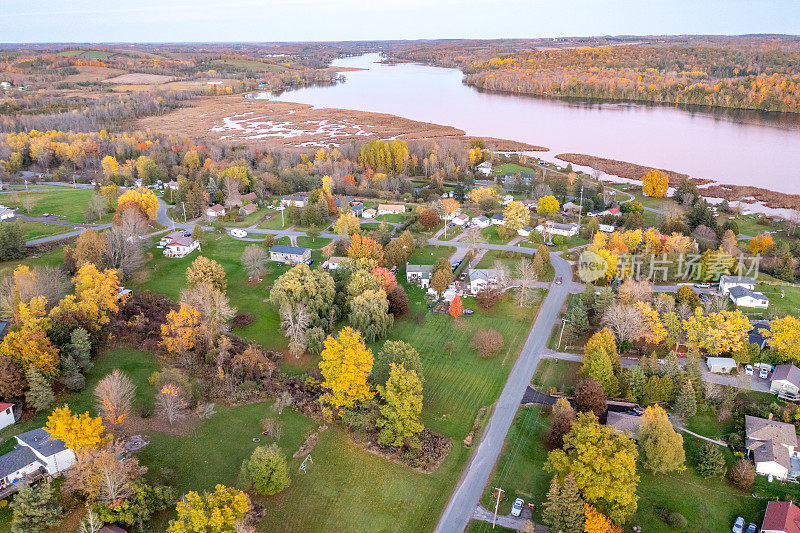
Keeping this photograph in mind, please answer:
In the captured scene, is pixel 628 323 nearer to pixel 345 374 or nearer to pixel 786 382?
pixel 786 382

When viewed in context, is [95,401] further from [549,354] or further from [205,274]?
[549,354]

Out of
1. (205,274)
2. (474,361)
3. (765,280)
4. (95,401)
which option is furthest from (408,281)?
(765,280)

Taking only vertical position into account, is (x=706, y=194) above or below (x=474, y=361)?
above

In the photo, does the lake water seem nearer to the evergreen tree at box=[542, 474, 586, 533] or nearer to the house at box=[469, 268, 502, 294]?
the house at box=[469, 268, 502, 294]

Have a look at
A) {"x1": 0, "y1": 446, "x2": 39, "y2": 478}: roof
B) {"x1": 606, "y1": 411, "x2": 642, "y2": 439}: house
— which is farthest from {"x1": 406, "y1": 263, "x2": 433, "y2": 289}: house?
{"x1": 0, "y1": 446, "x2": 39, "y2": 478}: roof

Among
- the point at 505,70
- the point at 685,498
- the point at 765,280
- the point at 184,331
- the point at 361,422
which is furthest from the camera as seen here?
the point at 505,70

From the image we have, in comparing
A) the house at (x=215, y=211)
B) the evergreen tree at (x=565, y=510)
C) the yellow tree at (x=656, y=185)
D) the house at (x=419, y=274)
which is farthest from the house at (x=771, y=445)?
the house at (x=215, y=211)
